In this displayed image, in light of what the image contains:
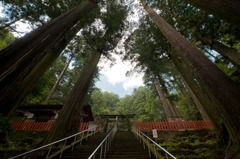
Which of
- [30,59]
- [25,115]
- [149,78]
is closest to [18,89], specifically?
[30,59]

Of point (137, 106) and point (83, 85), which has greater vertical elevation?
point (137, 106)

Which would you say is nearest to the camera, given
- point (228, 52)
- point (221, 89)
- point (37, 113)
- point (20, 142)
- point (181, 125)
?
point (221, 89)

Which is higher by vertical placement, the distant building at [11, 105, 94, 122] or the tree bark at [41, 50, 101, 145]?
the distant building at [11, 105, 94, 122]

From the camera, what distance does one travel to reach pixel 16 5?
5.80 meters

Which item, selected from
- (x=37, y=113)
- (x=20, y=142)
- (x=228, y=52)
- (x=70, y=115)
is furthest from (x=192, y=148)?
(x=37, y=113)

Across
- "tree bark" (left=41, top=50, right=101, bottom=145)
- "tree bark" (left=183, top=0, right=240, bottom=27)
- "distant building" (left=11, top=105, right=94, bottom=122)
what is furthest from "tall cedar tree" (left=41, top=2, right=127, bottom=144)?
"distant building" (left=11, top=105, right=94, bottom=122)

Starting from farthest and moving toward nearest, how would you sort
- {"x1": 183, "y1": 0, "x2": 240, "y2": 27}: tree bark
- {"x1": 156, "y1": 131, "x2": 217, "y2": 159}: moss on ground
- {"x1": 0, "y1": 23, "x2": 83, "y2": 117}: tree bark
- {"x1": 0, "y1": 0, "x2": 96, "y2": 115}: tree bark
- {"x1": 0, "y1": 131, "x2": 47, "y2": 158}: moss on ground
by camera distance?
{"x1": 0, "y1": 131, "x2": 47, "y2": 158}: moss on ground → {"x1": 156, "y1": 131, "x2": 217, "y2": 159}: moss on ground → {"x1": 0, "y1": 23, "x2": 83, "y2": 117}: tree bark → {"x1": 183, "y1": 0, "x2": 240, "y2": 27}: tree bark → {"x1": 0, "y1": 0, "x2": 96, "y2": 115}: tree bark

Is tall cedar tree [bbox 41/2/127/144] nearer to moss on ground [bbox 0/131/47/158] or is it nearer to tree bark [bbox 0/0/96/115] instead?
moss on ground [bbox 0/131/47/158]

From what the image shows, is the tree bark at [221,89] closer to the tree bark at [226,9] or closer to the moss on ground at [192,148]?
the tree bark at [226,9]

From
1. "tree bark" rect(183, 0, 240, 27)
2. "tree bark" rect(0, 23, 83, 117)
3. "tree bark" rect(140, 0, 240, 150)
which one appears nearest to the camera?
"tree bark" rect(140, 0, 240, 150)

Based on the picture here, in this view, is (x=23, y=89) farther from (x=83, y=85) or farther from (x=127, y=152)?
(x=127, y=152)

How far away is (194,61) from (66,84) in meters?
18.3

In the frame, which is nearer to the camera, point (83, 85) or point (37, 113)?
point (83, 85)

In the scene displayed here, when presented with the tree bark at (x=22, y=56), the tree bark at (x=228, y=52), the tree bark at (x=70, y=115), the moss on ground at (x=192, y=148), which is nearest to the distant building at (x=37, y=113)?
the tree bark at (x=70, y=115)
